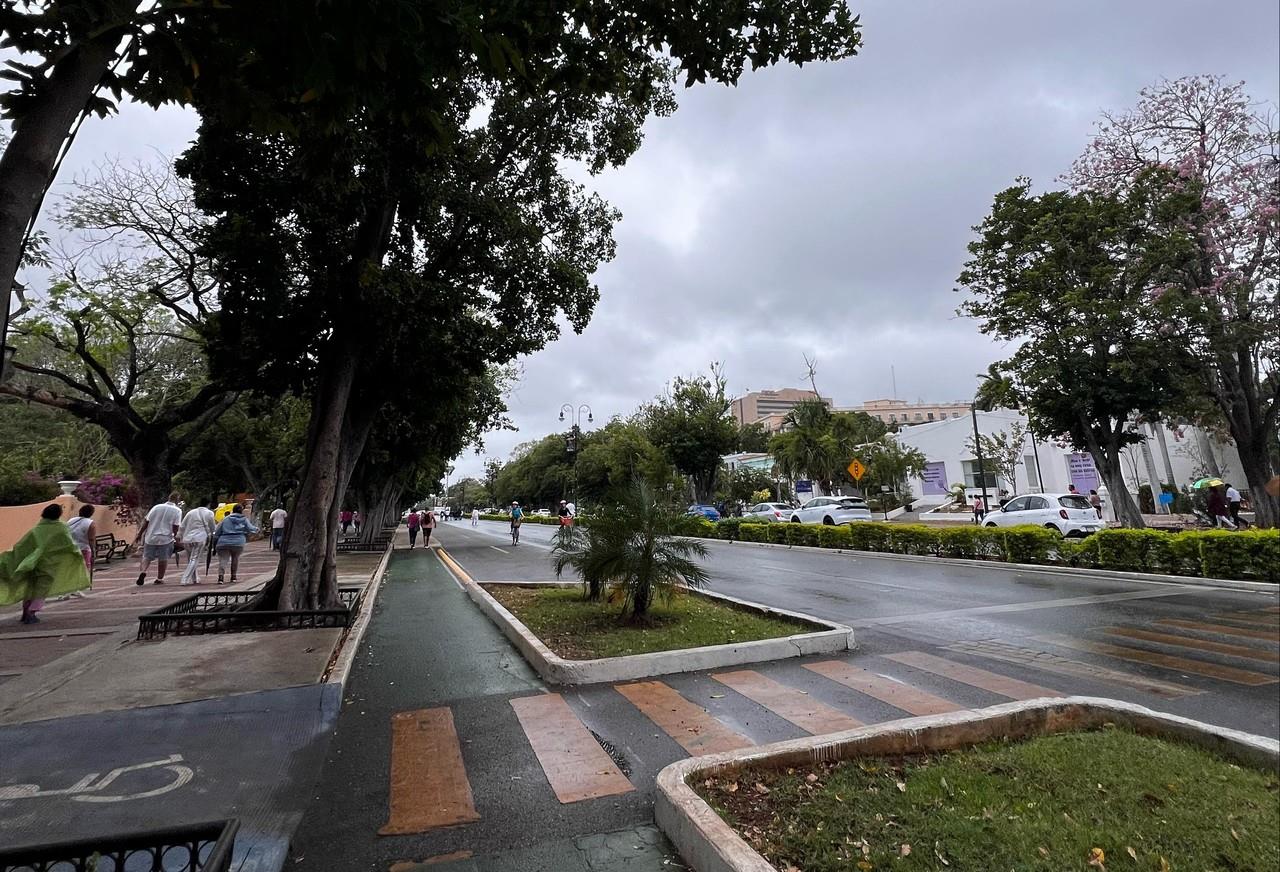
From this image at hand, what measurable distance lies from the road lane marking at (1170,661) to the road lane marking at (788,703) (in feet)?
11.9

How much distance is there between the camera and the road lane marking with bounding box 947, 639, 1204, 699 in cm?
541

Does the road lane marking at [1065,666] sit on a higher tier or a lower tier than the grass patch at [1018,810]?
higher

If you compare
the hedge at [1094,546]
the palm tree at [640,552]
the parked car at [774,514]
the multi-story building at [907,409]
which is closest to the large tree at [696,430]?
the parked car at [774,514]

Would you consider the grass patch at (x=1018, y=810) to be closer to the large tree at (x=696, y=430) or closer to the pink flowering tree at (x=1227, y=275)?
the pink flowering tree at (x=1227, y=275)

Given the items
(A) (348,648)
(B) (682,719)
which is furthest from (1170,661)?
(A) (348,648)

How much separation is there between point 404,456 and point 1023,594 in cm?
2311

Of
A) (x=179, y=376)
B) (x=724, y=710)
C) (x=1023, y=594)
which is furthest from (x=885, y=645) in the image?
(x=179, y=376)

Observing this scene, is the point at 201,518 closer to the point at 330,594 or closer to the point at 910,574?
the point at 330,594

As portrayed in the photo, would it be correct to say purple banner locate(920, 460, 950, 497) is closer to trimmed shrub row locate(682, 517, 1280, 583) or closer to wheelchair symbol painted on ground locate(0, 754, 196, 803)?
trimmed shrub row locate(682, 517, 1280, 583)

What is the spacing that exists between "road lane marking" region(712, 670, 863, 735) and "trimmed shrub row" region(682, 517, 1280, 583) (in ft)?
6.79

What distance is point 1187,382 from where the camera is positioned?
758 inches

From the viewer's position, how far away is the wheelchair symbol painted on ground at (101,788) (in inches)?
140

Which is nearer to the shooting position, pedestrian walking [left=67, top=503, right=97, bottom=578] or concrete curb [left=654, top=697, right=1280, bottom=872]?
concrete curb [left=654, top=697, right=1280, bottom=872]

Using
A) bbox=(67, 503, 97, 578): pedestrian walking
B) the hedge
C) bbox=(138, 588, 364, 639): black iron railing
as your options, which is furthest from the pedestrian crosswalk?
bbox=(67, 503, 97, 578): pedestrian walking
